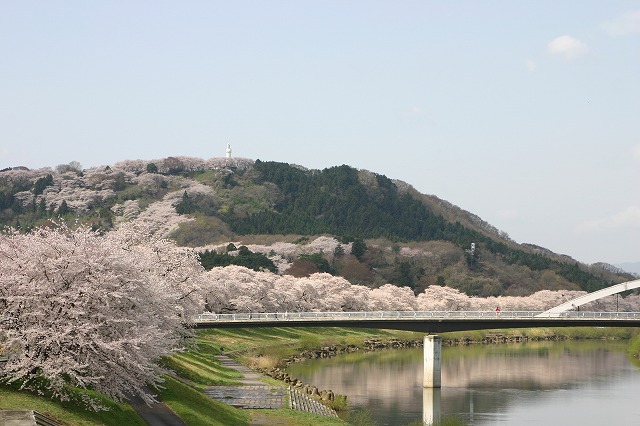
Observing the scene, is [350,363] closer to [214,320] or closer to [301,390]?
[214,320]

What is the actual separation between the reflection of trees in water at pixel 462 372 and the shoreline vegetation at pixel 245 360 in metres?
3.89

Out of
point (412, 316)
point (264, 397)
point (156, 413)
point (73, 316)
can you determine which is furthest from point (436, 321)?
point (73, 316)

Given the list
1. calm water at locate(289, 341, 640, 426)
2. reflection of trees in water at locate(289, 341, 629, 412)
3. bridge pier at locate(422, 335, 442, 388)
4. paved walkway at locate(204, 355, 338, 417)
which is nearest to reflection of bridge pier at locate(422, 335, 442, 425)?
bridge pier at locate(422, 335, 442, 388)

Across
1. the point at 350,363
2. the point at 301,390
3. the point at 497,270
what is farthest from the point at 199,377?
the point at 497,270

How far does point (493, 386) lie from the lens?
238ft

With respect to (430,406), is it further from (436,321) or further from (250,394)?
(436,321)

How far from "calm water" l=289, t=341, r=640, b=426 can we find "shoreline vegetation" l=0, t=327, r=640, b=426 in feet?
12.0

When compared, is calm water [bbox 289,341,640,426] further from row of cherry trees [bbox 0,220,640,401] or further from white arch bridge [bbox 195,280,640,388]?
row of cherry trees [bbox 0,220,640,401]

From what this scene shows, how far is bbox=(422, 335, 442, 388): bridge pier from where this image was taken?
69.8m

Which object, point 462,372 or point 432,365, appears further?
point 462,372

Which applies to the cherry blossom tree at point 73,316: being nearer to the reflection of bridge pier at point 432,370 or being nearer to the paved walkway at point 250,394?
the paved walkway at point 250,394

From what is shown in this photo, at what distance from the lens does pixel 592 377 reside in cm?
7962

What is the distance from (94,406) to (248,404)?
18.2m

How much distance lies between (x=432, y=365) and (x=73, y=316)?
143 ft
